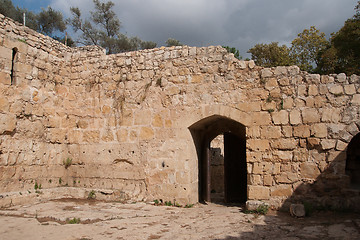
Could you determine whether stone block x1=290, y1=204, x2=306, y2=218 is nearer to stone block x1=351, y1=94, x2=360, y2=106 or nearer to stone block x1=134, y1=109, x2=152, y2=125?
stone block x1=351, y1=94, x2=360, y2=106

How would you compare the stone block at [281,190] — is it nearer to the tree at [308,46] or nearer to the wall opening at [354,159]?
the wall opening at [354,159]

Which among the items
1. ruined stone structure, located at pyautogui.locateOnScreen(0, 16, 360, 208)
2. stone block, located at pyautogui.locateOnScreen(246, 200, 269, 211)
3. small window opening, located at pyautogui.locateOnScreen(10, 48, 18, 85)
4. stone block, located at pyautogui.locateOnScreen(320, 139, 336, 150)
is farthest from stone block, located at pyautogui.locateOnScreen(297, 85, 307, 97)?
small window opening, located at pyautogui.locateOnScreen(10, 48, 18, 85)

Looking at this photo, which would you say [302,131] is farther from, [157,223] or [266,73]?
[157,223]

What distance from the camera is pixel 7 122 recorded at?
20.8 ft

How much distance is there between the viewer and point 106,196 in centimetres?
705

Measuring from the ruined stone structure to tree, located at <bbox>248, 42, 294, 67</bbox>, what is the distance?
40.2 ft

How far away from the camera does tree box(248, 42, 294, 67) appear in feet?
61.9

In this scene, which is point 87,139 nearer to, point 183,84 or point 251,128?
point 183,84

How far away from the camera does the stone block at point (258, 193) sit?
6.26m

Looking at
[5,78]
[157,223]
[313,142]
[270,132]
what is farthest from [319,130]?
[5,78]

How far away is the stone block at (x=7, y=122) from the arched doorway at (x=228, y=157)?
4368 millimetres

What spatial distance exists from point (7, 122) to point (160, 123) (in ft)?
11.0

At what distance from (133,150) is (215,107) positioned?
227cm

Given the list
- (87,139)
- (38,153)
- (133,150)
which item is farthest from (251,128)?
(38,153)
